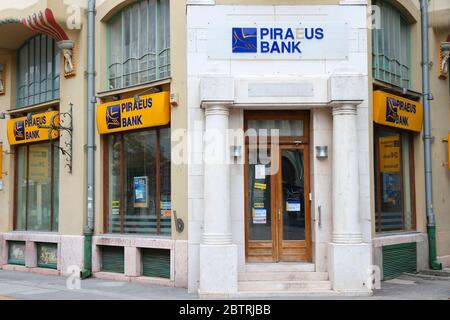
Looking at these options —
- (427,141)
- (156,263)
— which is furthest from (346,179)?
(156,263)

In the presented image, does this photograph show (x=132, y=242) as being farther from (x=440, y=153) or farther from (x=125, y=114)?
(x=440, y=153)

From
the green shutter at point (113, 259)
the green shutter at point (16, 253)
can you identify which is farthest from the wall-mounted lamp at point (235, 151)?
the green shutter at point (16, 253)

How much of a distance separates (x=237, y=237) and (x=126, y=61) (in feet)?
16.7

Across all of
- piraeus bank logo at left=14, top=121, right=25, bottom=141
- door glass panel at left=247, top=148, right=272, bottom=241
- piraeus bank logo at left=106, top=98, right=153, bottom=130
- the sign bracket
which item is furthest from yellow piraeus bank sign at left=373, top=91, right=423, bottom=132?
piraeus bank logo at left=14, top=121, right=25, bottom=141

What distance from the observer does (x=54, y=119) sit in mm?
14312

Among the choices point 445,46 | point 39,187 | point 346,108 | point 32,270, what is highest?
point 445,46

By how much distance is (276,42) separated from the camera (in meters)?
11.5

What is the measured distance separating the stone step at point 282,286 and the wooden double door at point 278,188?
0.76m

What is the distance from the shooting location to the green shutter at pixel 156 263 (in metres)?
12.2

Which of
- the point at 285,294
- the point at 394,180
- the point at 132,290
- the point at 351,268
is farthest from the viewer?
the point at 394,180

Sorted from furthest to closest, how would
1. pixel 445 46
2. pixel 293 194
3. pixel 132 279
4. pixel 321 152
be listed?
pixel 445 46 → pixel 132 279 → pixel 293 194 → pixel 321 152

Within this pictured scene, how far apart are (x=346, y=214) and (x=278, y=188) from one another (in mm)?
1512

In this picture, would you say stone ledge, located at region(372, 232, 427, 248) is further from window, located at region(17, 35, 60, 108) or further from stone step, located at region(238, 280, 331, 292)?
window, located at region(17, 35, 60, 108)

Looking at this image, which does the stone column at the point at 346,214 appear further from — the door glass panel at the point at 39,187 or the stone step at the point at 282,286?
the door glass panel at the point at 39,187
